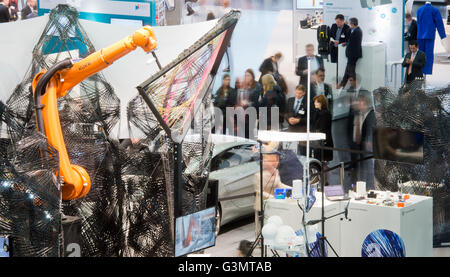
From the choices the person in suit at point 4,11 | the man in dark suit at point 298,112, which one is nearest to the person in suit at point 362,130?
the man in dark suit at point 298,112

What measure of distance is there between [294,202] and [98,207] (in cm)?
182

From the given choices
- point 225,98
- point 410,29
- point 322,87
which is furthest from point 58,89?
point 410,29

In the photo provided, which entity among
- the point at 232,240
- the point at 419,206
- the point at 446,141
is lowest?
the point at 232,240

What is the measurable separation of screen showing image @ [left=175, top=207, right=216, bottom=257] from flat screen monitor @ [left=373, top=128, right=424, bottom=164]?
8.46ft

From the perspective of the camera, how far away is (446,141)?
273 inches

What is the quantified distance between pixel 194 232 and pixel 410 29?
5.58 meters

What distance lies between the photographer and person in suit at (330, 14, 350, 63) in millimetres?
9344

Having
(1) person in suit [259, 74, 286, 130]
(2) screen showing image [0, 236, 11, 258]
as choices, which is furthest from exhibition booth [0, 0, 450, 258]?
(1) person in suit [259, 74, 286, 130]

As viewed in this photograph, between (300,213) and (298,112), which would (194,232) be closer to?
(300,213)

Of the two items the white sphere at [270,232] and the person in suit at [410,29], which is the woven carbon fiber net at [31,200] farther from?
the person in suit at [410,29]

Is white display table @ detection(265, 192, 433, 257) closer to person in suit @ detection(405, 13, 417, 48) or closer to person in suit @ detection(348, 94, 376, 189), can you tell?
person in suit @ detection(348, 94, 376, 189)

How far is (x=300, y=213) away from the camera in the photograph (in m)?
6.09
